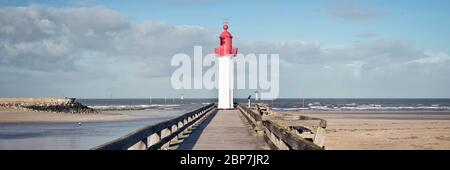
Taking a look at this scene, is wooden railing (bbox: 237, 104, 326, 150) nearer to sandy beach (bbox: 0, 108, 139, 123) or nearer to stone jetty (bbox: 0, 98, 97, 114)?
sandy beach (bbox: 0, 108, 139, 123)

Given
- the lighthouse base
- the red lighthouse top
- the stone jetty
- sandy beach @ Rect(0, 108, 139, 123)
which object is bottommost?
sandy beach @ Rect(0, 108, 139, 123)

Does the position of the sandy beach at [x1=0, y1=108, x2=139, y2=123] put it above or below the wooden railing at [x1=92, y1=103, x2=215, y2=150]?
below

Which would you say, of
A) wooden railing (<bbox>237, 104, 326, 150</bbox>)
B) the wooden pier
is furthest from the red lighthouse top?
wooden railing (<bbox>237, 104, 326, 150</bbox>)

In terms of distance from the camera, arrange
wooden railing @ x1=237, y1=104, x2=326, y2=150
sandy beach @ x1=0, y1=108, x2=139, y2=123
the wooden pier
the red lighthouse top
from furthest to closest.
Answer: sandy beach @ x1=0, y1=108, x2=139, y2=123, the red lighthouse top, the wooden pier, wooden railing @ x1=237, y1=104, x2=326, y2=150

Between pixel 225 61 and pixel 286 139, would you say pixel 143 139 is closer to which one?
pixel 286 139

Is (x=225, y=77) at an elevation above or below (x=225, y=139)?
above

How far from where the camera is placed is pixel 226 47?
4178 cm

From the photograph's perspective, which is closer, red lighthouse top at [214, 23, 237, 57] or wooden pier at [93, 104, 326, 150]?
wooden pier at [93, 104, 326, 150]

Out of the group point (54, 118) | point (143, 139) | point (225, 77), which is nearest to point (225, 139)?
point (143, 139)

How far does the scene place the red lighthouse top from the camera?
41.8 meters
